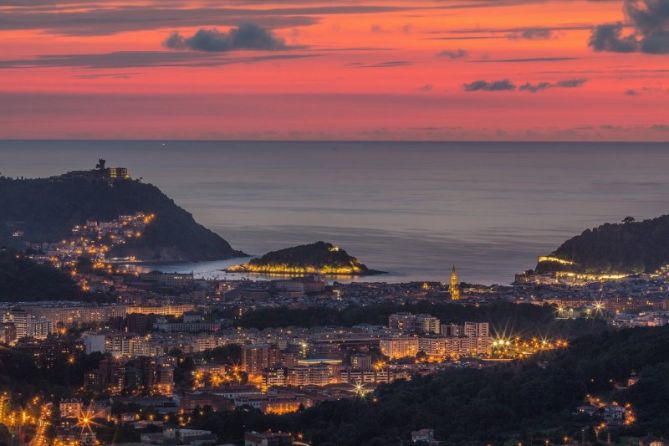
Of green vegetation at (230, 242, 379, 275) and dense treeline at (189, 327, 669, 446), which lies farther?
green vegetation at (230, 242, 379, 275)

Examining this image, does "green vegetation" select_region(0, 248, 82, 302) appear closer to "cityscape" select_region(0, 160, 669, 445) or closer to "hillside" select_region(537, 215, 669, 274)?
"cityscape" select_region(0, 160, 669, 445)

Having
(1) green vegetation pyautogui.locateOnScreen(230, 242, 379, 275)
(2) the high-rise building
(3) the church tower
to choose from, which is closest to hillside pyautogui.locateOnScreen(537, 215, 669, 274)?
(3) the church tower

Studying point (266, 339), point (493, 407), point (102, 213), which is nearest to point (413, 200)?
point (102, 213)

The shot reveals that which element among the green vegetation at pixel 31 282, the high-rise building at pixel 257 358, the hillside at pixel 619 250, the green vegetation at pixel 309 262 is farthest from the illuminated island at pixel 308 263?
the high-rise building at pixel 257 358

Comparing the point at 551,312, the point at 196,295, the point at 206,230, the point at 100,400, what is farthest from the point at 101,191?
the point at 100,400

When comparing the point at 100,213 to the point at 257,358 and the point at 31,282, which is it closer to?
the point at 31,282

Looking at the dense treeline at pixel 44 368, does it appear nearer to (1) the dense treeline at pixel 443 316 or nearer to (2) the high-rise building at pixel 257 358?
(2) the high-rise building at pixel 257 358
